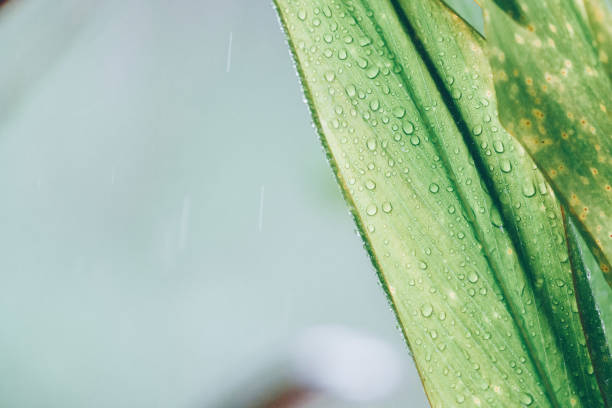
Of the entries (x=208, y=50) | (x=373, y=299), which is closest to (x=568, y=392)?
(x=373, y=299)

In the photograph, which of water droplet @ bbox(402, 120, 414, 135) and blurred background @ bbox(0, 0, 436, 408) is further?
blurred background @ bbox(0, 0, 436, 408)

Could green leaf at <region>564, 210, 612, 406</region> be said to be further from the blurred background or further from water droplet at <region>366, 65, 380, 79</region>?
the blurred background

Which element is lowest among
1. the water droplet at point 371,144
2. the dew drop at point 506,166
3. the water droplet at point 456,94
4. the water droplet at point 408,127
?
the dew drop at point 506,166

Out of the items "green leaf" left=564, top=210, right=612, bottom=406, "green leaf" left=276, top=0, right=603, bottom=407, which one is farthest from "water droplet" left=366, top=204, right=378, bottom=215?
"green leaf" left=564, top=210, right=612, bottom=406

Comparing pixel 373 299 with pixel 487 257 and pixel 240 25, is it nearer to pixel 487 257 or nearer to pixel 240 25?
pixel 240 25

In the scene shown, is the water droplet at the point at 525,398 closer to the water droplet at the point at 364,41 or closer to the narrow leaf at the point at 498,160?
the narrow leaf at the point at 498,160

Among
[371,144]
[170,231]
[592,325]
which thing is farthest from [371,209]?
[170,231]

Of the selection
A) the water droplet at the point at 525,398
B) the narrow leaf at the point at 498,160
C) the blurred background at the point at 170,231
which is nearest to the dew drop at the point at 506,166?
the narrow leaf at the point at 498,160
